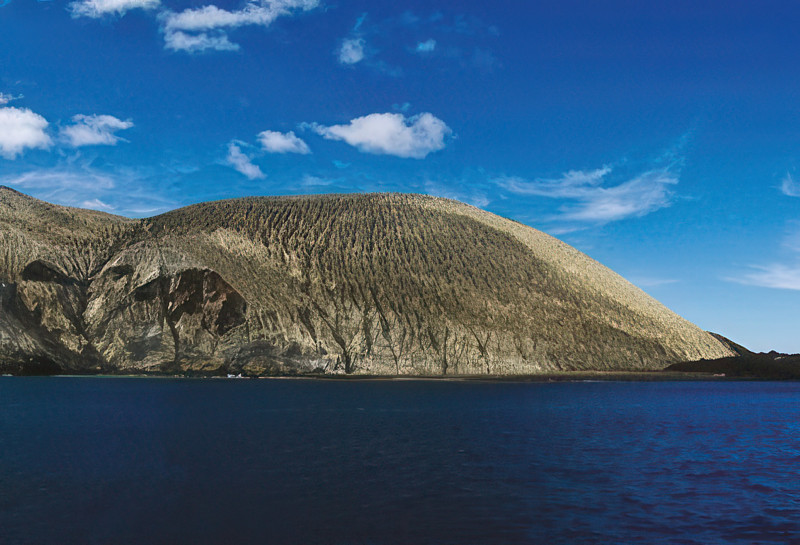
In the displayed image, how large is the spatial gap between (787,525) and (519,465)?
45.2 ft

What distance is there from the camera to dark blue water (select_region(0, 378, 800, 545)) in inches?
819

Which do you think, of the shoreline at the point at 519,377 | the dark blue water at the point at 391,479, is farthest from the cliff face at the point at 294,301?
the dark blue water at the point at 391,479

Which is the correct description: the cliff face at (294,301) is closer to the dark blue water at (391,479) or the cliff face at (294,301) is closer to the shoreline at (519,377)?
the shoreline at (519,377)

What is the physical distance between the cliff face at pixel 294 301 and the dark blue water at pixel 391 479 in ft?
283

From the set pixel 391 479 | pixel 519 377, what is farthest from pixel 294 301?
pixel 391 479

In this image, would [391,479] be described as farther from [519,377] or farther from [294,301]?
[294,301]

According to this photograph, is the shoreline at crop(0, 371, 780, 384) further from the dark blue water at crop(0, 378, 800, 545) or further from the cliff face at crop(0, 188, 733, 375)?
the dark blue water at crop(0, 378, 800, 545)

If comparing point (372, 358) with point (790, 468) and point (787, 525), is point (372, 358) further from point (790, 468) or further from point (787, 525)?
point (787, 525)

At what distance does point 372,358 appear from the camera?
486ft

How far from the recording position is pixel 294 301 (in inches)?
6137

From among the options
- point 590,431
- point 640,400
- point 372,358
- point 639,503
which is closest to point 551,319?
point 372,358

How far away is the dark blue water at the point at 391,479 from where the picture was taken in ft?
68.2

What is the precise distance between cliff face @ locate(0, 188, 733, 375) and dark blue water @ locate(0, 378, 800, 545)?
86.4 m

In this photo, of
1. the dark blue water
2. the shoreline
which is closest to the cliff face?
the shoreline
